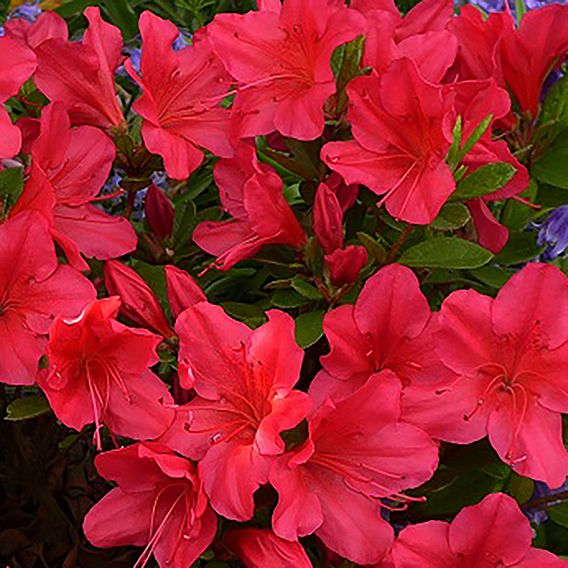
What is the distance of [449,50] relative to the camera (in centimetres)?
96

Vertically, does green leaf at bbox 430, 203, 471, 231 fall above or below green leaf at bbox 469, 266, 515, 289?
above

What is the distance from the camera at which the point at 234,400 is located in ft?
2.89

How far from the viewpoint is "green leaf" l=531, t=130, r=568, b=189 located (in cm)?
106

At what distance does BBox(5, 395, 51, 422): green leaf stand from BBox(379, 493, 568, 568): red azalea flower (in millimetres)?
317

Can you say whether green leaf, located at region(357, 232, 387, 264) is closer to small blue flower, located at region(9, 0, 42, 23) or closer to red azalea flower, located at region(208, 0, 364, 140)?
red azalea flower, located at region(208, 0, 364, 140)

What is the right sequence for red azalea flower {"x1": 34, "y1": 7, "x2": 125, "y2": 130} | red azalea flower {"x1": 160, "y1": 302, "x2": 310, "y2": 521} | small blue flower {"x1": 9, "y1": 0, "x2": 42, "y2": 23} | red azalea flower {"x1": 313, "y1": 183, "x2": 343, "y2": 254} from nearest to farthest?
1. red azalea flower {"x1": 160, "y1": 302, "x2": 310, "y2": 521}
2. red azalea flower {"x1": 313, "y1": 183, "x2": 343, "y2": 254}
3. red azalea flower {"x1": 34, "y1": 7, "x2": 125, "y2": 130}
4. small blue flower {"x1": 9, "y1": 0, "x2": 42, "y2": 23}

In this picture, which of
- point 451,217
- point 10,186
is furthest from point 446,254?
point 10,186

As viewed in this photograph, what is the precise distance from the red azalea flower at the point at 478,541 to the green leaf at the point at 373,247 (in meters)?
0.22

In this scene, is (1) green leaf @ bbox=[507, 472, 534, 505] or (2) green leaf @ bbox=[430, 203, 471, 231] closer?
(2) green leaf @ bbox=[430, 203, 471, 231]

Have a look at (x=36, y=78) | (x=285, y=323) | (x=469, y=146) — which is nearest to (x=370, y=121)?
(x=469, y=146)

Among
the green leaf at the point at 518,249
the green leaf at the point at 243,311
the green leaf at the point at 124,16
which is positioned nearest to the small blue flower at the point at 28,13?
the green leaf at the point at 124,16

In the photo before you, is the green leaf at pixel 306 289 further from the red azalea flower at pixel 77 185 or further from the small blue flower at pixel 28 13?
the small blue flower at pixel 28 13

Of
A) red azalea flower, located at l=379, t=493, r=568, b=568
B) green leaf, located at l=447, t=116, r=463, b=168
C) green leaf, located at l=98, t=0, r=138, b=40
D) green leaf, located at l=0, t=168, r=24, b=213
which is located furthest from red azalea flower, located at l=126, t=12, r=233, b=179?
green leaf, located at l=98, t=0, r=138, b=40

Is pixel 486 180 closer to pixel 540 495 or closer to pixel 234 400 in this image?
pixel 234 400
